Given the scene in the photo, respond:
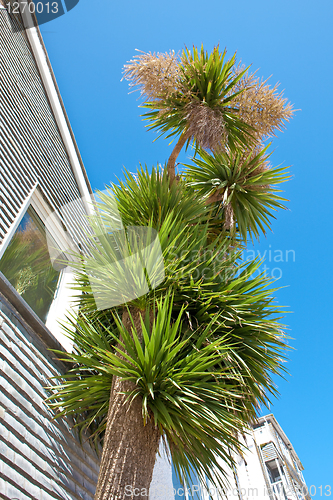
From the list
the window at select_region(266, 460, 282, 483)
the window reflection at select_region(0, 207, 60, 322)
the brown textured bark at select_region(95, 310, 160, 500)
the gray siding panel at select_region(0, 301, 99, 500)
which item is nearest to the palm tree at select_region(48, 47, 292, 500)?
the brown textured bark at select_region(95, 310, 160, 500)

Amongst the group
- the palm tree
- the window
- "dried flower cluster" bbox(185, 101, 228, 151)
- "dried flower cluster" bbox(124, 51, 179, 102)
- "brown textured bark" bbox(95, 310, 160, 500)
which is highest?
"dried flower cluster" bbox(124, 51, 179, 102)

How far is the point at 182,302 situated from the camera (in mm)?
3318

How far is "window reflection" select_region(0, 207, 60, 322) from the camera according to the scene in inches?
142

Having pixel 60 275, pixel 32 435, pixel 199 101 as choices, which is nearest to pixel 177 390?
pixel 32 435

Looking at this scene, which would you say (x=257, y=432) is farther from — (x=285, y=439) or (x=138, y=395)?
(x=138, y=395)

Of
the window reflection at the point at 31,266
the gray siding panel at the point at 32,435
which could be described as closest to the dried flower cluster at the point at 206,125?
the window reflection at the point at 31,266

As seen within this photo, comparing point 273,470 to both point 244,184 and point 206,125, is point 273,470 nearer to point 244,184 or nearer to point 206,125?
point 244,184

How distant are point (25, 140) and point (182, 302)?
329 cm

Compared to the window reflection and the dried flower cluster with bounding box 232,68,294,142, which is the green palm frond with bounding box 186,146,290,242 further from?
the window reflection

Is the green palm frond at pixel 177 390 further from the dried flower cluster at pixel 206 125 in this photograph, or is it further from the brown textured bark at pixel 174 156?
the dried flower cluster at pixel 206 125

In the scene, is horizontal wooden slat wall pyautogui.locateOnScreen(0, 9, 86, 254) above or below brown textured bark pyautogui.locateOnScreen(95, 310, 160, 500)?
above

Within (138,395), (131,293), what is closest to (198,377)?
(138,395)

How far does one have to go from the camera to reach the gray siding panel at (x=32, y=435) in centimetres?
236

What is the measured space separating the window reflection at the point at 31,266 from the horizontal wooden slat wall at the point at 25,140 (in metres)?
0.27
